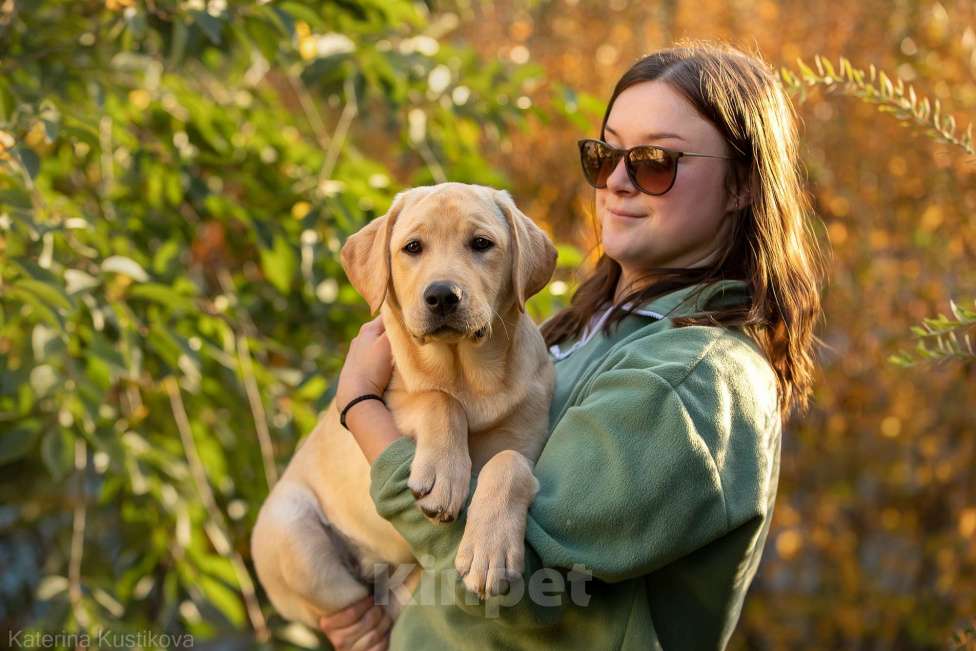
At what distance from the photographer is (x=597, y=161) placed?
2711mm

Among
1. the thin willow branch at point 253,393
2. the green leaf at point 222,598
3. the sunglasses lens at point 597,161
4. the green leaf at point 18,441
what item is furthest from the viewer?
the green leaf at point 222,598

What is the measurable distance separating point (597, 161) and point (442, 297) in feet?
→ 1.91

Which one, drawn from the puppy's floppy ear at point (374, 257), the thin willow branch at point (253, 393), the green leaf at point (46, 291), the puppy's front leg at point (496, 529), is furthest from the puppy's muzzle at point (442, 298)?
the thin willow branch at point (253, 393)

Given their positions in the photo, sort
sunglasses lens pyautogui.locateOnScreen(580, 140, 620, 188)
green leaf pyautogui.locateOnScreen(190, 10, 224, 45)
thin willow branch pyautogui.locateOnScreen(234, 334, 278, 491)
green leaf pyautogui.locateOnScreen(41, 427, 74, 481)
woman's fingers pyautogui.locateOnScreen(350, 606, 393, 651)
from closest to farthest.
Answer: sunglasses lens pyautogui.locateOnScreen(580, 140, 620, 188) < woman's fingers pyautogui.locateOnScreen(350, 606, 393, 651) < green leaf pyautogui.locateOnScreen(190, 10, 224, 45) < green leaf pyautogui.locateOnScreen(41, 427, 74, 481) < thin willow branch pyautogui.locateOnScreen(234, 334, 278, 491)

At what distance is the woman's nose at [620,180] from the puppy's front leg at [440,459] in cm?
67

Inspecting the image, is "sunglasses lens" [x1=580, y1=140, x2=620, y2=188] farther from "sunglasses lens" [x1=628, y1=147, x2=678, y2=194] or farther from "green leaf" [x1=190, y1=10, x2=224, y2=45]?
"green leaf" [x1=190, y1=10, x2=224, y2=45]

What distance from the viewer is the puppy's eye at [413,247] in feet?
8.79

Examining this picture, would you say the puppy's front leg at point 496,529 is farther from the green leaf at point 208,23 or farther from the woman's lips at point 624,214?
the green leaf at point 208,23

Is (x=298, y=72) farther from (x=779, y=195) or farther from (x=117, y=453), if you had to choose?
(x=779, y=195)

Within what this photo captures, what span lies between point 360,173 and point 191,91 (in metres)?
0.84

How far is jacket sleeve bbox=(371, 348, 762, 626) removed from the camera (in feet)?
6.63

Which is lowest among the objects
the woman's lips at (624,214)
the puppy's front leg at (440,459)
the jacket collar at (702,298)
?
the puppy's front leg at (440,459)

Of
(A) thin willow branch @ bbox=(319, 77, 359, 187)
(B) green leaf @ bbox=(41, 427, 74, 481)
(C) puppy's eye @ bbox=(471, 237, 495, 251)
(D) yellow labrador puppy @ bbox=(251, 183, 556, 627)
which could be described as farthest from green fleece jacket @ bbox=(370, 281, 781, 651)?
(A) thin willow branch @ bbox=(319, 77, 359, 187)

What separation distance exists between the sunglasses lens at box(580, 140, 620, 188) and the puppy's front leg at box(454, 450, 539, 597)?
867 millimetres
